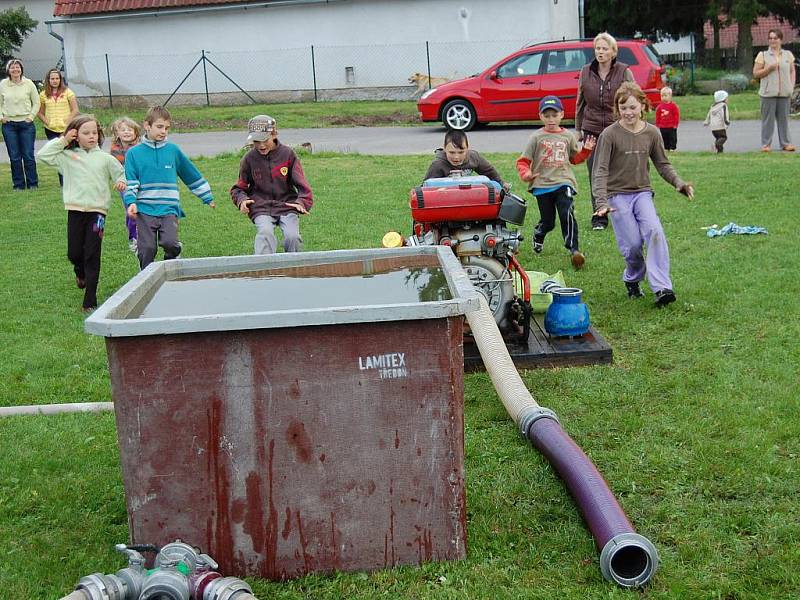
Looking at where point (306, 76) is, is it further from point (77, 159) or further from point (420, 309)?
point (420, 309)

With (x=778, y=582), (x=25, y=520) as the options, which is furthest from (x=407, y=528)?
(x=25, y=520)

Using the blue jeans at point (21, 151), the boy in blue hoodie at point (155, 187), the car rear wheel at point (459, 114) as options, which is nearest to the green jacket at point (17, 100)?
the blue jeans at point (21, 151)

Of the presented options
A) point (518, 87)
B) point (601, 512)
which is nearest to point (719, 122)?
point (518, 87)

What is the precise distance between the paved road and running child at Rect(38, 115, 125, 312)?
9.91 m

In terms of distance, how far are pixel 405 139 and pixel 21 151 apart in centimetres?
805

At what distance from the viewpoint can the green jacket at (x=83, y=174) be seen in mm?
8633

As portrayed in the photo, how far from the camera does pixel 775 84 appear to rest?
53.8ft

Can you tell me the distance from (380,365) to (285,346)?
37 centimetres

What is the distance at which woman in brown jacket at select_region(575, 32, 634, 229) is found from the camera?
1011 cm

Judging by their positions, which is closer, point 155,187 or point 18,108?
point 155,187

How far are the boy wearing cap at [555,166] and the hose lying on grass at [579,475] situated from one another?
3345 millimetres

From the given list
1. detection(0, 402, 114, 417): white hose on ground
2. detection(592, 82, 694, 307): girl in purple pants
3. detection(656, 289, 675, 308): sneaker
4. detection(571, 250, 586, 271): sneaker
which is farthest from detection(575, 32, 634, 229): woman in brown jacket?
detection(0, 402, 114, 417): white hose on ground

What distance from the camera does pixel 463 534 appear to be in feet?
13.2

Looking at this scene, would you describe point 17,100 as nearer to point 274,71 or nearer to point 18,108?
point 18,108
